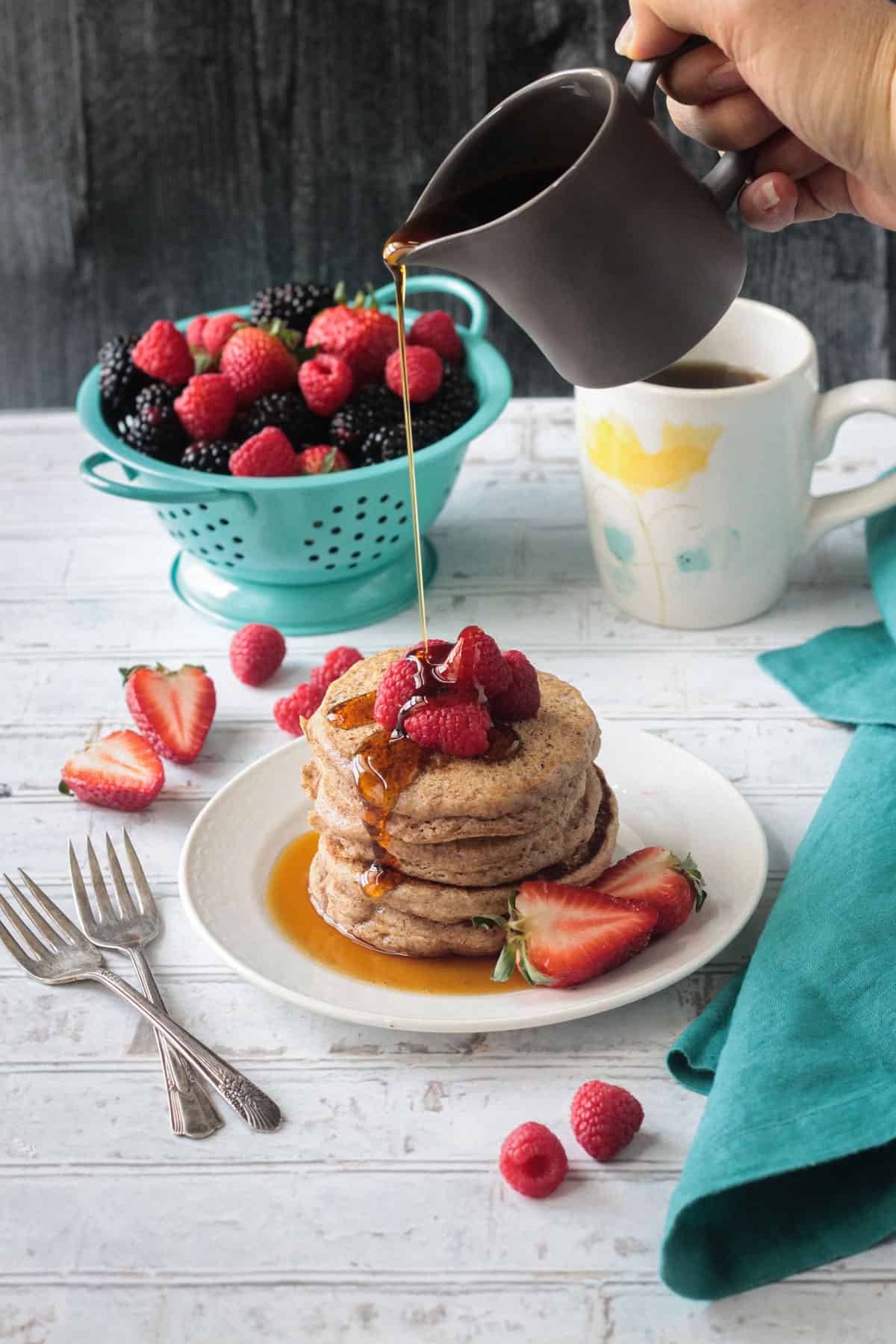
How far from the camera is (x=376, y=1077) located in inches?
44.9

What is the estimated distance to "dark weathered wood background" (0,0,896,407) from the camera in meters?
3.03

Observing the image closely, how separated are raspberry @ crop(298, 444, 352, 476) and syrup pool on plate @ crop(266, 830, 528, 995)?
613mm

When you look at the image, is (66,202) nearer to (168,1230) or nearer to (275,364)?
(275,364)

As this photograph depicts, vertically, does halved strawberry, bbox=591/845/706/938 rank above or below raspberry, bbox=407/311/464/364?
below

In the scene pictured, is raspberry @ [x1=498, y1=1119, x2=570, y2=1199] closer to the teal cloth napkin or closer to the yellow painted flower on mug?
the teal cloth napkin

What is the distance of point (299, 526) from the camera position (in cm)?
176

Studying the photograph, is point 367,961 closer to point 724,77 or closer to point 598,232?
point 598,232

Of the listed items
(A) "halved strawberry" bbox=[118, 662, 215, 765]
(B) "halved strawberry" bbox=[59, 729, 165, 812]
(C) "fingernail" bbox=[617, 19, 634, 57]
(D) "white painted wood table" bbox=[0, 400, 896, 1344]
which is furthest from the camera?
(A) "halved strawberry" bbox=[118, 662, 215, 765]

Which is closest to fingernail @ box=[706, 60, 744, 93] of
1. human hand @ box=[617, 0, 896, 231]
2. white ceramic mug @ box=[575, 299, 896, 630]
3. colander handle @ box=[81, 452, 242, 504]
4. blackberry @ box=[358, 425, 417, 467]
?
human hand @ box=[617, 0, 896, 231]

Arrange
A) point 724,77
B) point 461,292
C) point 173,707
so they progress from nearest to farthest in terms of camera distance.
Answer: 1. point 724,77
2. point 173,707
3. point 461,292

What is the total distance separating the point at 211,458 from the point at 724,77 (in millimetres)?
793

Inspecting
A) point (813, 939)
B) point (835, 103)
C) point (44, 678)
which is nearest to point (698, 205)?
point (835, 103)

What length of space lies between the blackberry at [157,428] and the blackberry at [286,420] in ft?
0.27

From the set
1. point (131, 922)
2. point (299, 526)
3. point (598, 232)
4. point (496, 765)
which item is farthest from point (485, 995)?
point (299, 526)
